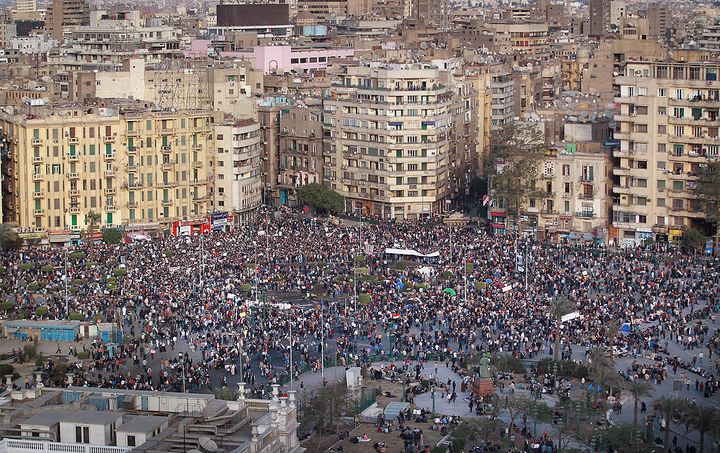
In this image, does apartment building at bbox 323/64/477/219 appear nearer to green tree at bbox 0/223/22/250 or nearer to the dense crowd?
the dense crowd

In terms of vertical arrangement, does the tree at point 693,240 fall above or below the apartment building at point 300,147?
below

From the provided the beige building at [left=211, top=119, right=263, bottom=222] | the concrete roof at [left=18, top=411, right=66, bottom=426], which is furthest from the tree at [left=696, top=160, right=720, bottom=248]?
the concrete roof at [left=18, top=411, right=66, bottom=426]

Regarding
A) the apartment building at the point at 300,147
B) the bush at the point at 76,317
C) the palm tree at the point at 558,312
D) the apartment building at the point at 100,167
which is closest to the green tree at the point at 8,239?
the apartment building at the point at 100,167

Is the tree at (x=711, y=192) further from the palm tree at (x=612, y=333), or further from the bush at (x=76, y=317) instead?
the bush at (x=76, y=317)

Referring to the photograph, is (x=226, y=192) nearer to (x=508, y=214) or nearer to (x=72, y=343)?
(x=508, y=214)

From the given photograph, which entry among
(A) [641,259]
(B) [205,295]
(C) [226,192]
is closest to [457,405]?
(B) [205,295]

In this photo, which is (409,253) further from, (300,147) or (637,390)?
(637,390)
